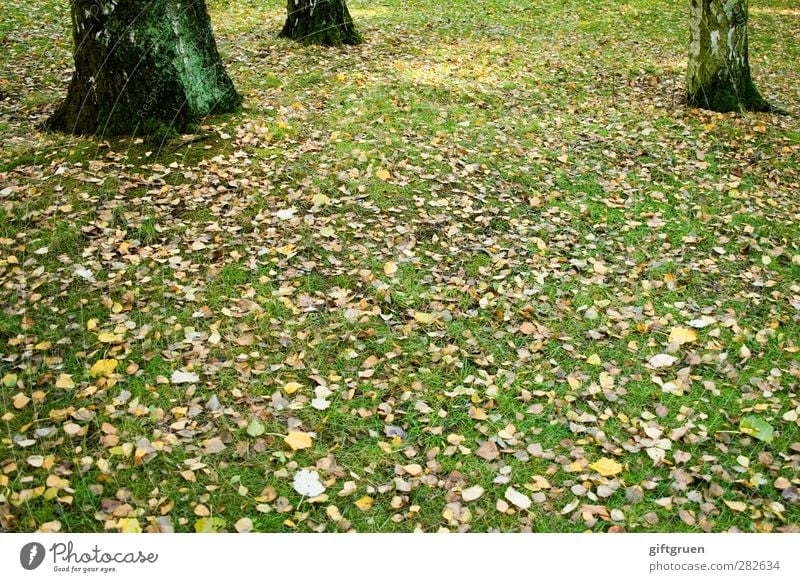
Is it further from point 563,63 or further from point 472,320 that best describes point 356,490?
point 563,63

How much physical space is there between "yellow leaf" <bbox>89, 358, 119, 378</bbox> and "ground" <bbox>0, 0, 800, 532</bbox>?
14 mm

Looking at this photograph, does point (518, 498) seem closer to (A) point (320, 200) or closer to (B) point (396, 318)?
(B) point (396, 318)

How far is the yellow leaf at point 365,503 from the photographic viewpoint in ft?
11.0

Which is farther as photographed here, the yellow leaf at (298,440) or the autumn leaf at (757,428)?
the autumn leaf at (757,428)

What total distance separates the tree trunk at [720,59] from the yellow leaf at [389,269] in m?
5.70

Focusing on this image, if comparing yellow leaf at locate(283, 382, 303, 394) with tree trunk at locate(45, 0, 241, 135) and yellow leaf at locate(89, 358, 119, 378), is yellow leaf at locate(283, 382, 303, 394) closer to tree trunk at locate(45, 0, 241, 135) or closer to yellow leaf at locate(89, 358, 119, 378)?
yellow leaf at locate(89, 358, 119, 378)

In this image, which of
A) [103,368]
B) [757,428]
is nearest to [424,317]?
[103,368]

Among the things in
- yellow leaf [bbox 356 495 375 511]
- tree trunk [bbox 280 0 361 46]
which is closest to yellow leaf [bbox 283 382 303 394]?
yellow leaf [bbox 356 495 375 511]

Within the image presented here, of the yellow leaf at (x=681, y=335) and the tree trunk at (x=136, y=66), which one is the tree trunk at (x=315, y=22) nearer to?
the tree trunk at (x=136, y=66)

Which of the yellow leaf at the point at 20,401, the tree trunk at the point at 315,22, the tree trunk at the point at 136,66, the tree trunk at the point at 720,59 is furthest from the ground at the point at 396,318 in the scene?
the tree trunk at the point at 315,22

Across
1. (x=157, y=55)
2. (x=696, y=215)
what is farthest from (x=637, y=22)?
(x=157, y=55)

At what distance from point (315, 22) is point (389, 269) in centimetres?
592

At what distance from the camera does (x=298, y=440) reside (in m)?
3.64

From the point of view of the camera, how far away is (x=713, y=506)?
3.42 m
